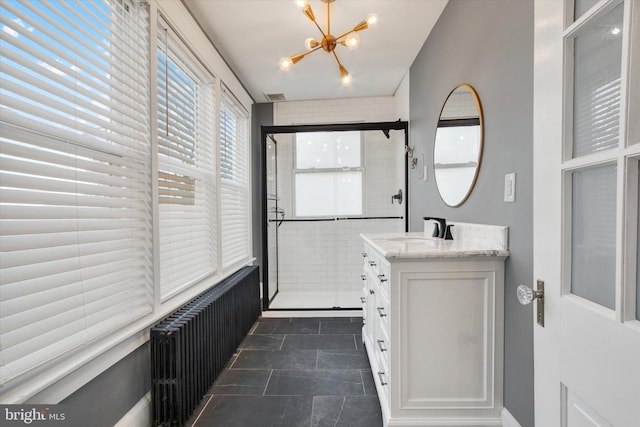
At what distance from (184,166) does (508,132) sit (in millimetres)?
1873

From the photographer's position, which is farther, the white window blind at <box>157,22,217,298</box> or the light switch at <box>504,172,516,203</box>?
the white window blind at <box>157,22,217,298</box>

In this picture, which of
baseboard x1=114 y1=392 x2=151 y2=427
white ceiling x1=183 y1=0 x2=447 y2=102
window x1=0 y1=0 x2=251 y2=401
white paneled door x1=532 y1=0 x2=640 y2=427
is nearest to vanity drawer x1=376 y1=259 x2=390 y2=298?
white paneled door x1=532 y1=0 x2=640 y2=427

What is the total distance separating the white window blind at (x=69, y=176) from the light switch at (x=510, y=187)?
1.78 m

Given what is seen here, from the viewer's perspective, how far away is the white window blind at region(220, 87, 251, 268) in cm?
252

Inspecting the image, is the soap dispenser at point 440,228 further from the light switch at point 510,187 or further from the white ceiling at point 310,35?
the white ceiling at point 310,35

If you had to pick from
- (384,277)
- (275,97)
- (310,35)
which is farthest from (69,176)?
(275,97)

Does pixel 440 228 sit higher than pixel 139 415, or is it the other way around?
pixel 440 228

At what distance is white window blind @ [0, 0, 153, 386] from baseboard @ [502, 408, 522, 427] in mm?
1820

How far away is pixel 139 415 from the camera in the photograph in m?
1.35

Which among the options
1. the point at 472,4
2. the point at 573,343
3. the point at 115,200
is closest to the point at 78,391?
the point at 115,200

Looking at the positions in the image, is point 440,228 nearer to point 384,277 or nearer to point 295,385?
point 384,277

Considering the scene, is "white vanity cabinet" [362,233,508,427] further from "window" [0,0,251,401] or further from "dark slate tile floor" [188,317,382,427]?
"window" [0,0,251,401]

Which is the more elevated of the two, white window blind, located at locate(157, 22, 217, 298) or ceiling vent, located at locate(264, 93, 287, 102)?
ceiling vent, located at locate(264, 93, 287, 102)

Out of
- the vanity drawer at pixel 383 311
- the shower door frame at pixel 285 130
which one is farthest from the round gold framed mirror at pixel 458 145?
the shower door frame at pixel 285 130
